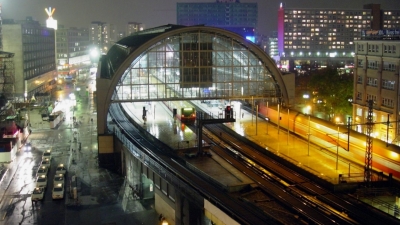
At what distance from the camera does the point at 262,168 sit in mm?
27484

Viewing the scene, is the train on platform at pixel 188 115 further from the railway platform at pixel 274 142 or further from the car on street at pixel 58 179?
Answer: the car on street at pixel 58 179

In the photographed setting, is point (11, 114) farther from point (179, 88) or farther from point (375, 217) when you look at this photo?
point (375, 217)

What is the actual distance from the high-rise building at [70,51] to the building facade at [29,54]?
1241 inches

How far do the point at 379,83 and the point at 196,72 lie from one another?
1604 centimetres

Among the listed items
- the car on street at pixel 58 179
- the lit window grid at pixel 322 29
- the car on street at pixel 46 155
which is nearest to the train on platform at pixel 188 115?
the car on street at pixel 46 155

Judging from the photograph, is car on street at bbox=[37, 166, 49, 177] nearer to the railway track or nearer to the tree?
the railway track

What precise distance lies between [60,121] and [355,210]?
143 ft

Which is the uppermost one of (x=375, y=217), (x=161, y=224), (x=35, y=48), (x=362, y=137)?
(x=35, y=48)

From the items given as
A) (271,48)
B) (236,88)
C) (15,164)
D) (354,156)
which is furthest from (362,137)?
(271,48)

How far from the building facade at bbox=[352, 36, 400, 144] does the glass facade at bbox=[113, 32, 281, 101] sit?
8970 mm

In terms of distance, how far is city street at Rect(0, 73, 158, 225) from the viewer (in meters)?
26.0

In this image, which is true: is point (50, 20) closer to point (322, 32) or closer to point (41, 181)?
point (322, 32)

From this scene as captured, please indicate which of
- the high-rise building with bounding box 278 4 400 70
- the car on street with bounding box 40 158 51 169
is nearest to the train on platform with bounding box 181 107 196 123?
the car on street with bounding box 40 158 51 169

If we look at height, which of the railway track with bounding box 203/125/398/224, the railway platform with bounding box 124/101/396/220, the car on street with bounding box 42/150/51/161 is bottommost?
the car on street with bounding box 42/150/51/161
